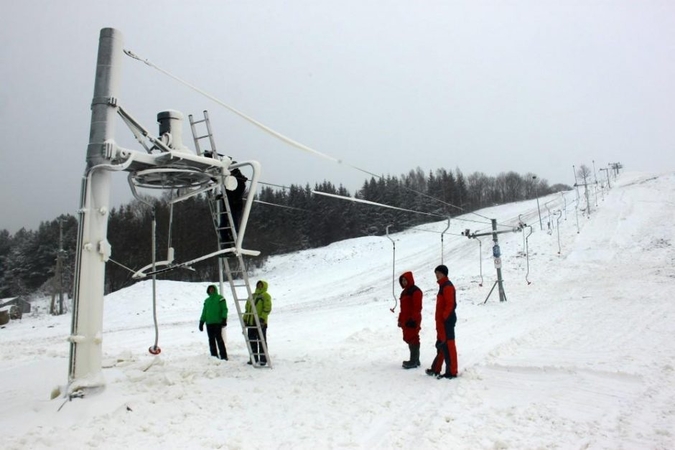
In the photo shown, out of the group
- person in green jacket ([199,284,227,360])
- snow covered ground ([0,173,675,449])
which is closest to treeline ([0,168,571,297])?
snow covered ground ([0,173,675,449])

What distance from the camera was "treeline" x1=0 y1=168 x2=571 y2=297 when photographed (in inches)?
1960

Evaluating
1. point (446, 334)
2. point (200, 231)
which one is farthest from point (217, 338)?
point (200, 231)

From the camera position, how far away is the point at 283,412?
20.3 ft

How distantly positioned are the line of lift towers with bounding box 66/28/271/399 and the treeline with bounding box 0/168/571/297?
27633 mm

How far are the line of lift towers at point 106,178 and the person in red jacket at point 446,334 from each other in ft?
11.4

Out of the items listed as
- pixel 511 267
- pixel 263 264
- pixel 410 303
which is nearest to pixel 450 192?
pixel 263 264

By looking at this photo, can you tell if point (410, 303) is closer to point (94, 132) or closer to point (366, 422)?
point (366, 422)

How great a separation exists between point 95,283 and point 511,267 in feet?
89.1

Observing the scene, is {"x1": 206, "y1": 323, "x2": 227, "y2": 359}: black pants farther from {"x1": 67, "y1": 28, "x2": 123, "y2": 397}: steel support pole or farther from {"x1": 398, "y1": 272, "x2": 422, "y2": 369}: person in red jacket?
{"x1": 398, "y1": 272, "x2": 422, "y2": 369}: person in red jacket

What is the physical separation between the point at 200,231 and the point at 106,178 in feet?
149

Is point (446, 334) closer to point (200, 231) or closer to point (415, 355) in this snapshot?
point (415, 355)

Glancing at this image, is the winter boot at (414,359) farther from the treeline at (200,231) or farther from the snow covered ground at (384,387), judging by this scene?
the treeline at (200,231)

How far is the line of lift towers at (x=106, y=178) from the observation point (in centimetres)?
648

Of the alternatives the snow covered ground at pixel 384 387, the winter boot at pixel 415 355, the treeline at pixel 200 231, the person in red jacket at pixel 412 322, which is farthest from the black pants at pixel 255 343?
the treeline at pixel 200 231
